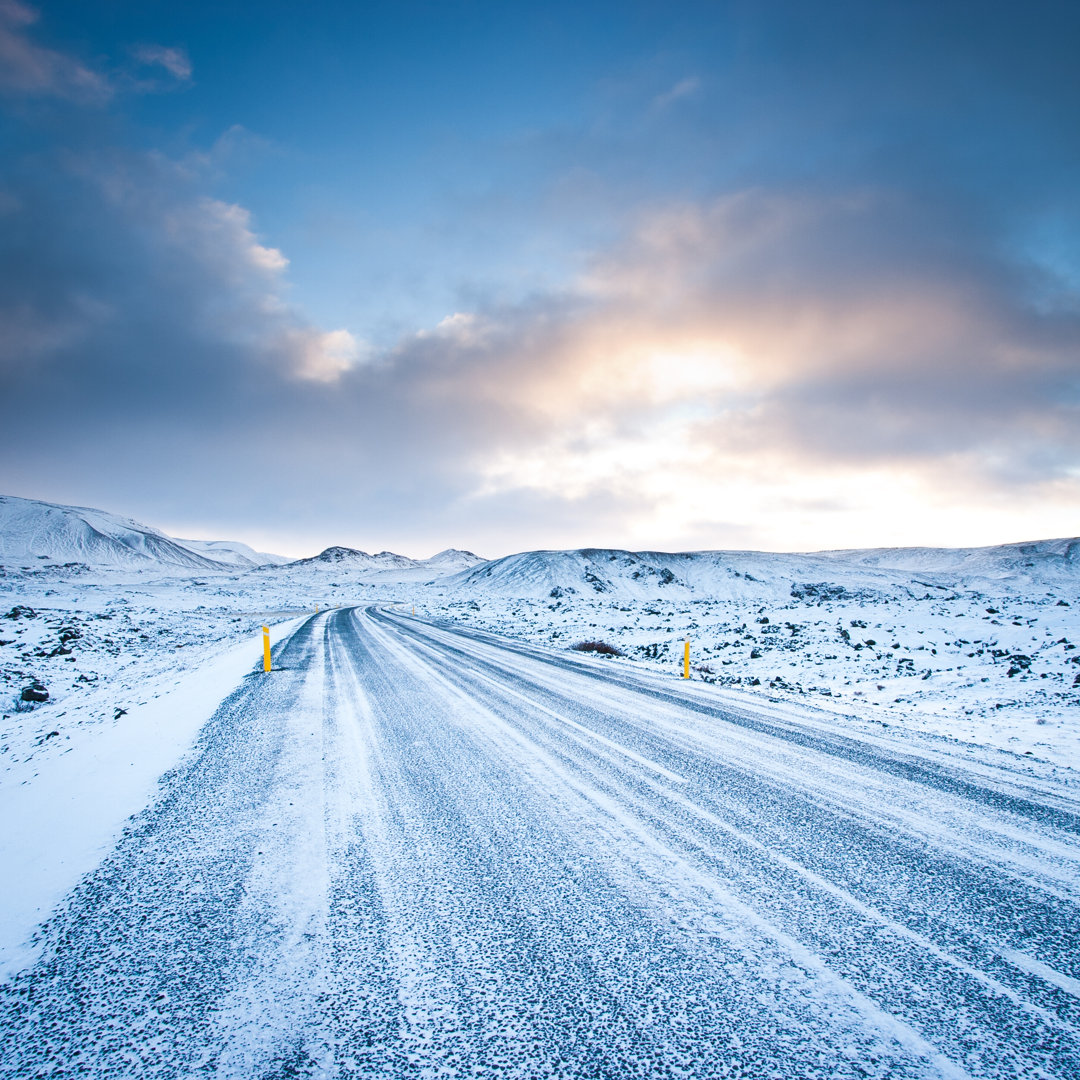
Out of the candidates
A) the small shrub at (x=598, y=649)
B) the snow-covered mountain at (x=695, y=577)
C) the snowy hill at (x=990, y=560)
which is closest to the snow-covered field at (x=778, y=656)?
the small shrub at (x=598, y=649)

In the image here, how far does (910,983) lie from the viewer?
2.60 m

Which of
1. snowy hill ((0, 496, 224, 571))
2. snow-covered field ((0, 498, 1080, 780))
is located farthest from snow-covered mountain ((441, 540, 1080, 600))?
snowy hill ((0, 496, 224, 571))

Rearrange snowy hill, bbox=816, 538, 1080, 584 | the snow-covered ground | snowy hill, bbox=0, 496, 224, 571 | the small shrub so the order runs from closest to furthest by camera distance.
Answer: the snow-covered ground
the small shrub
snowy hill, bbox=816, 538, 1080, 584
snowy hill, bbox=0, 496, 224, 571

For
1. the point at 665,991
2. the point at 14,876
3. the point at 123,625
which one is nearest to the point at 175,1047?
the point at 665,991

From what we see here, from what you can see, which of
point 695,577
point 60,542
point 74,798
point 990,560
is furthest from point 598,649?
point 60,542

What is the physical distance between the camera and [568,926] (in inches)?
119

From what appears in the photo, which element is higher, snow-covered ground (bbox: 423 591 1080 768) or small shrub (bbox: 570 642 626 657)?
snow-covered ground (bbox: 423 591 1080 768)

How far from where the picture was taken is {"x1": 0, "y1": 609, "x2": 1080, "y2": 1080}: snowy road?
7.25 feet

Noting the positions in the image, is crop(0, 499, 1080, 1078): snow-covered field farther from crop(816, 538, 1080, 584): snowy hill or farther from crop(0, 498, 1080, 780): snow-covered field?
crop(816, 538, 1080, 584): snowy hill

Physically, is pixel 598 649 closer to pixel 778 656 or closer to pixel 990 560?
pixel 778 656

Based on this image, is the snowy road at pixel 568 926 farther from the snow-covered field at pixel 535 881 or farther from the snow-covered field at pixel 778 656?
the snow-covered field at pixel 778 656

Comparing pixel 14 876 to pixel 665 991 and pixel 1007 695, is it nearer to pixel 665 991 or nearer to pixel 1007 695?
pixel 665 991

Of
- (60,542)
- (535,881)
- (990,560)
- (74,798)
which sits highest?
(990,560)

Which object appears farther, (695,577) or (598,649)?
(695,577)
